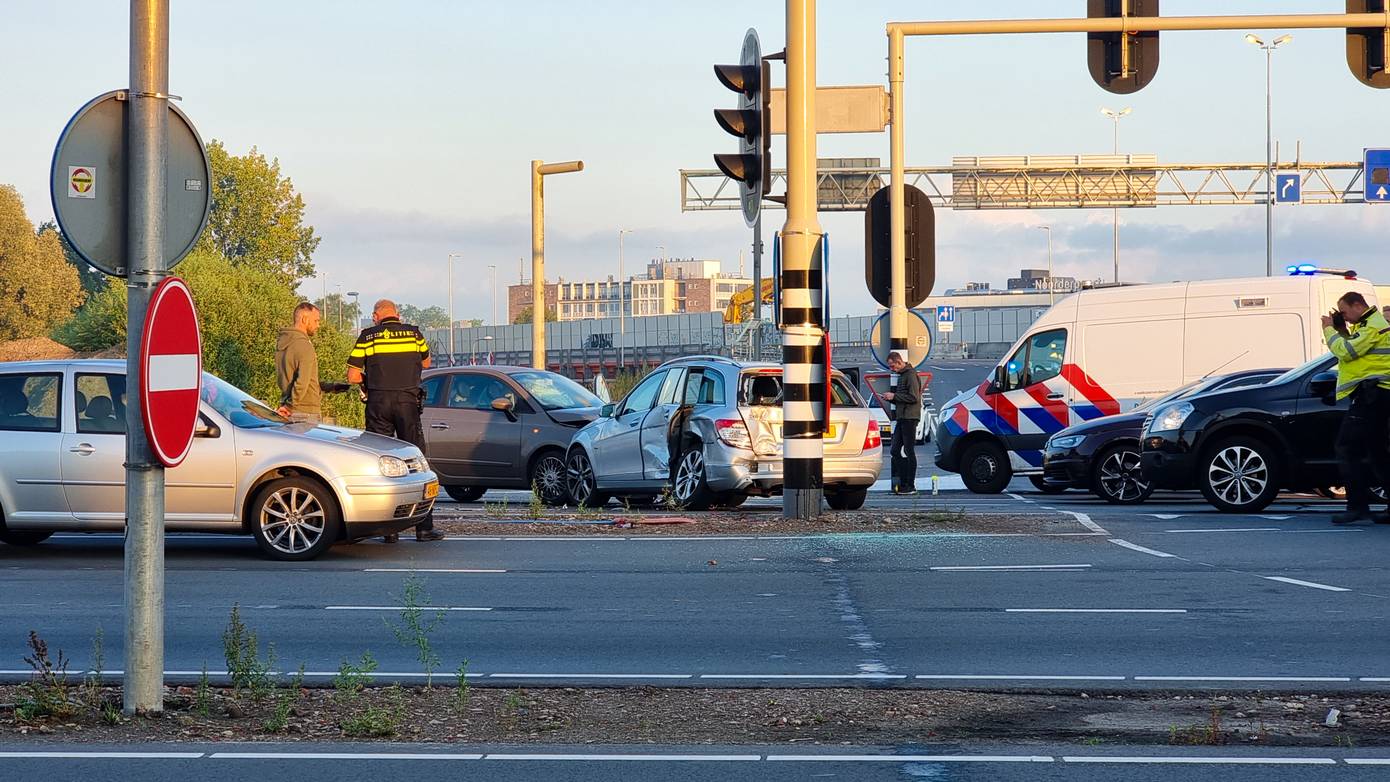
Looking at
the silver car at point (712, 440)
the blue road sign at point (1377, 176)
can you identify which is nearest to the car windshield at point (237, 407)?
the silver car at point (712, 440)

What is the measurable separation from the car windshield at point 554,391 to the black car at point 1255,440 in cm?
675

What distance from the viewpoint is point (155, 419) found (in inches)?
259

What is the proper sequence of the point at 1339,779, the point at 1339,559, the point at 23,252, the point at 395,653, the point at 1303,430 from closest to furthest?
the point at 1339,779 → the point at 395,653 → the point at 1339,559 → the point at 1303,430 → the point at 23,252

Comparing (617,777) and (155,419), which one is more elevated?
(155,419)

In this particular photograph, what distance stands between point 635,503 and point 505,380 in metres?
2.15

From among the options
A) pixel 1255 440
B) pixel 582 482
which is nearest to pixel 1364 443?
pixel 1255 440

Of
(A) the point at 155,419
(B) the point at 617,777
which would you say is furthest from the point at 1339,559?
(A) the point at 155,419

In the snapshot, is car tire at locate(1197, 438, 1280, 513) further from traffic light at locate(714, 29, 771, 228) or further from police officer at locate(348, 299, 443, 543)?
police officer at locate(348, 299, 443, 543)

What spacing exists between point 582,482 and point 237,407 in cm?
615

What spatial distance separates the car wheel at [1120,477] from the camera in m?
19.4

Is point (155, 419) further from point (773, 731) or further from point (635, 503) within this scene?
point (635, 503)

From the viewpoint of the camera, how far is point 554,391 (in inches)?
810

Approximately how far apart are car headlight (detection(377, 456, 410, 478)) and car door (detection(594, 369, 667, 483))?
4.98m

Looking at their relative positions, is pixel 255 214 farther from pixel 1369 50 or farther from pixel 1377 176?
pixel 1369 50
